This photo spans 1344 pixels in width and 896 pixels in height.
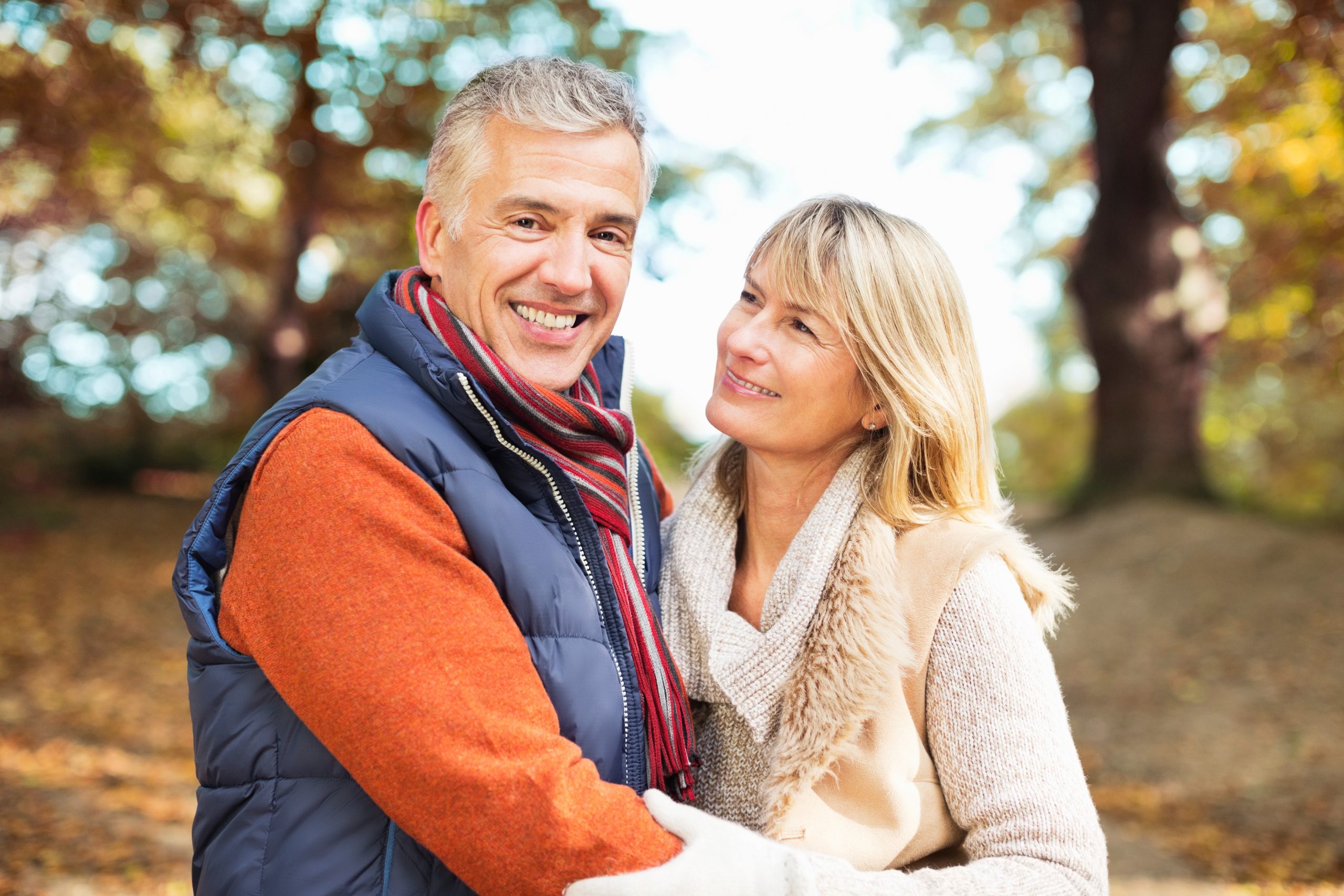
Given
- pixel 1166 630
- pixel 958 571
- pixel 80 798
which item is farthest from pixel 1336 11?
pixel 80 798

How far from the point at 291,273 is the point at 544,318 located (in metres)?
12.0

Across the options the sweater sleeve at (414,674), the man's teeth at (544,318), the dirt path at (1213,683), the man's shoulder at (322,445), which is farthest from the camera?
the dirt path at (1213,683)

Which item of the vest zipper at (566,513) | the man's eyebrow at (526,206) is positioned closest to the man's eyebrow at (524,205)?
the man's eyebrow at (526,206)

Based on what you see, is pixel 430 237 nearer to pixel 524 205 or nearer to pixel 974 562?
pixel 524 205

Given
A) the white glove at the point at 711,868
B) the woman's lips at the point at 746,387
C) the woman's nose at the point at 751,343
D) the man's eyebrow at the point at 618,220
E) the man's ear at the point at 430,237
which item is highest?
the man's eyebrow at the point at 618,220

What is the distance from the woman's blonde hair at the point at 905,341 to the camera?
87.8 inches

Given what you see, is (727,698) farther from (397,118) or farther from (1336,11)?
(397,118)

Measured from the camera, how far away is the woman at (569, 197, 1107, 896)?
184 cm

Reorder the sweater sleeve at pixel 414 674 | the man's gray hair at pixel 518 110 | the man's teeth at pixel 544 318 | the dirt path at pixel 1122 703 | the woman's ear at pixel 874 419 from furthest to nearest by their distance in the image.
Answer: the dirt path at pixel 1122 703 < the woman's ear at pixel 874 419 < the man's teeth at pixel 544 318 < the man's gray hair at pixel 518 110 < the sweater sleeve at pixel 414 674

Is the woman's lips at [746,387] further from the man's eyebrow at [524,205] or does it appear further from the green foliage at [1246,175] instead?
the green foliage at [1246,175]

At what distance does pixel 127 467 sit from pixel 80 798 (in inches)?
375

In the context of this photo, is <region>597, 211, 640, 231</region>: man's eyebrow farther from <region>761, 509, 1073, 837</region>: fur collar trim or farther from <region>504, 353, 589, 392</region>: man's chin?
<region>761, 509, 1073, 837</region>: fur collar trim

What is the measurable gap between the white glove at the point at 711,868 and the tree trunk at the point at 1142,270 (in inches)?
383

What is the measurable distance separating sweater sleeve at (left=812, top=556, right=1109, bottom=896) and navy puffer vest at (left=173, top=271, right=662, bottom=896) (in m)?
0.53
